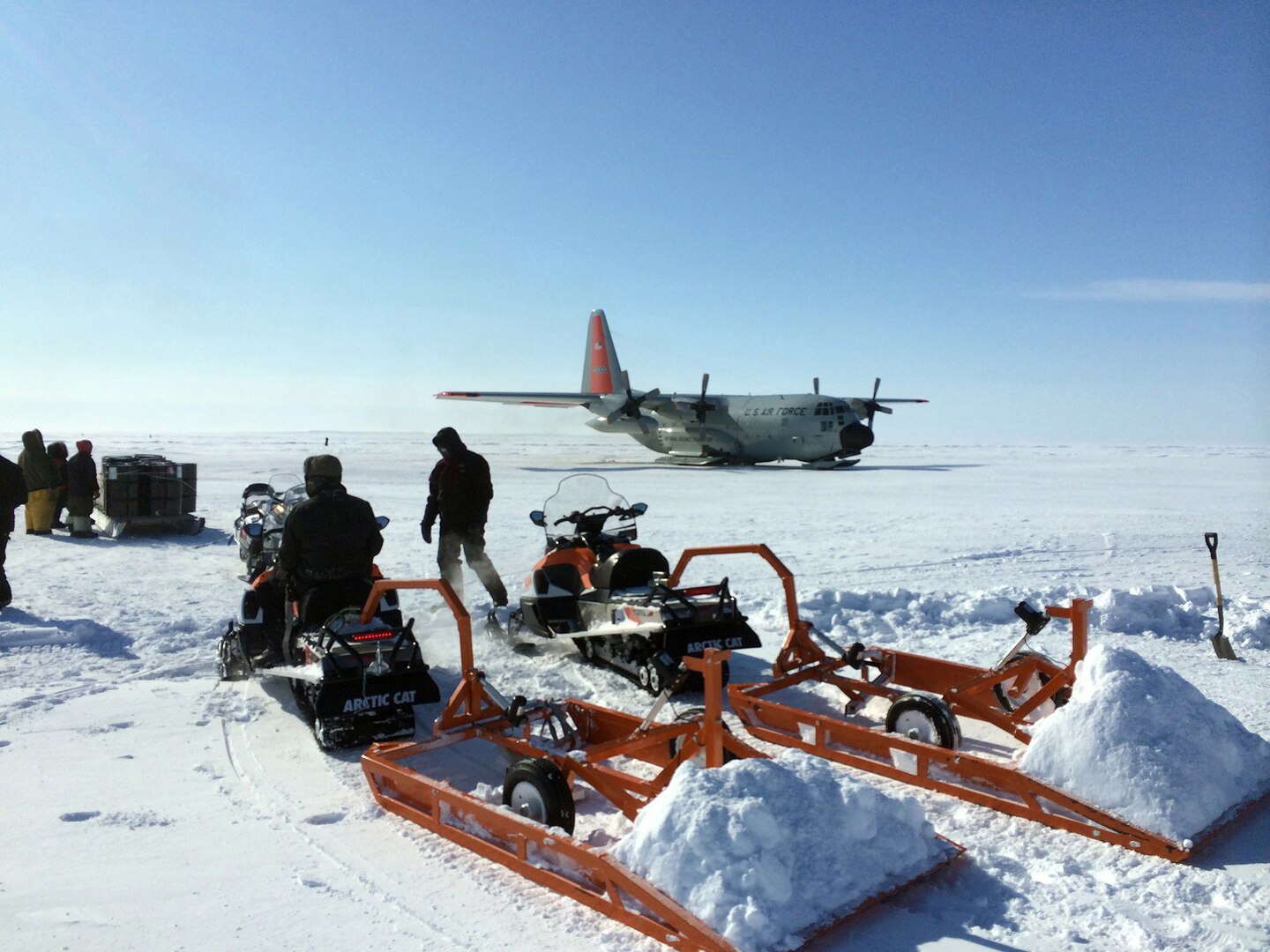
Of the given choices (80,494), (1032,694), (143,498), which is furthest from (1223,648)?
(80,494)

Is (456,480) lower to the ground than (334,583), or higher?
higher

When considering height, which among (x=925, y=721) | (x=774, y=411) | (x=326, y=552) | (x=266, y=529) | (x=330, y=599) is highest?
(x=774, y=411)

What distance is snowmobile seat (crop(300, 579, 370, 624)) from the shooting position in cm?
531

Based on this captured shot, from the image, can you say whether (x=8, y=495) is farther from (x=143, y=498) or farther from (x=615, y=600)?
(x=615, y=600)

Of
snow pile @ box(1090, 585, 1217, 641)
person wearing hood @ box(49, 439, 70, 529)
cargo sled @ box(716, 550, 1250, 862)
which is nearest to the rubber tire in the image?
cargo sled @ box(716, 550, 1250, 862)

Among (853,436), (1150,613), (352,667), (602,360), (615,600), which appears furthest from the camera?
(602,360)

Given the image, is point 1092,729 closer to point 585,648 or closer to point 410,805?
point 410,805

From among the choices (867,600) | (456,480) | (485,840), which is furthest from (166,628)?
(867,600)

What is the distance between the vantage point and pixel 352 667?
472cm

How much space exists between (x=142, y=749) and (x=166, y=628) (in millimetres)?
2822

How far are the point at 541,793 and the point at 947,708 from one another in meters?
2.20

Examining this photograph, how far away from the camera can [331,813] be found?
388 centimetres

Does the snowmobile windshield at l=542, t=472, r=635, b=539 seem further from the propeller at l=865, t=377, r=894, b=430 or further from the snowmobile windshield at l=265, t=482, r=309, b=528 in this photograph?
the propeller at l=865, t=377, r=894, b=430

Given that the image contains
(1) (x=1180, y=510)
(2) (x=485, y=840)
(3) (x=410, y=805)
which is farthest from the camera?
(1) (x=1180, y=510)
